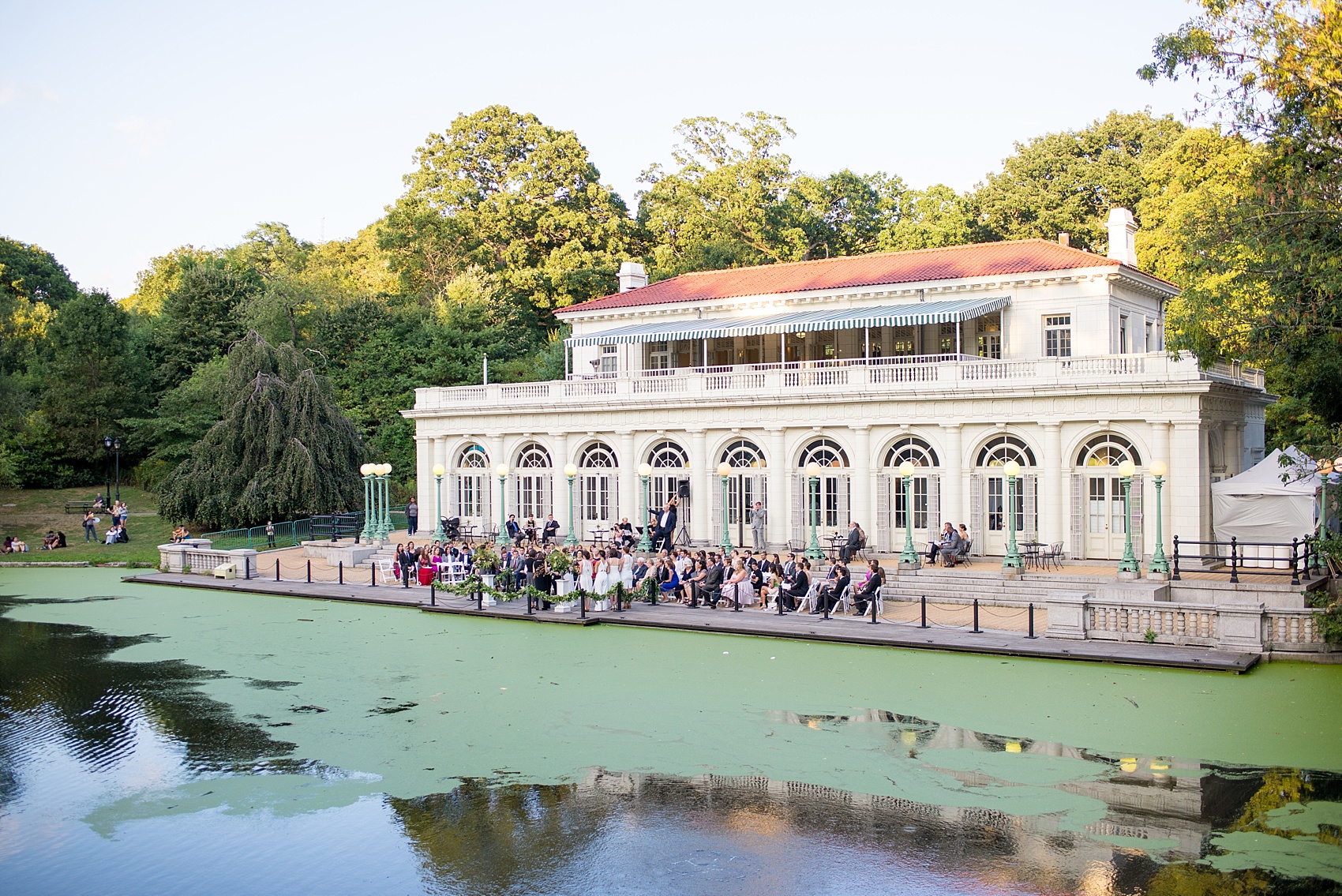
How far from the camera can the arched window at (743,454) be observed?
34.8m

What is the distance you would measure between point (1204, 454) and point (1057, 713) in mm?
16470

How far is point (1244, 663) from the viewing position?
1798cm

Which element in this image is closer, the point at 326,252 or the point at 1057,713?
the point at 1057,713

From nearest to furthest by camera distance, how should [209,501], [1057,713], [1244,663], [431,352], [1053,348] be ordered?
[1057,713] < [1244,663] < [1053,348] < [209,501] < [431,352]

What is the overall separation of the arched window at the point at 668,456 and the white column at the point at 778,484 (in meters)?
3.05

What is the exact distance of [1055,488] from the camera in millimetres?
29875

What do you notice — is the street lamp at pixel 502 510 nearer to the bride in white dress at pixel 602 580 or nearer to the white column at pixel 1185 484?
the bride in white dress at pixel 602 580

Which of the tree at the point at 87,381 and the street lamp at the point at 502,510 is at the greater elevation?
the tree at the point at 87,381

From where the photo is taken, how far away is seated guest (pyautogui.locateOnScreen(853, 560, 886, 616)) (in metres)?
24.0

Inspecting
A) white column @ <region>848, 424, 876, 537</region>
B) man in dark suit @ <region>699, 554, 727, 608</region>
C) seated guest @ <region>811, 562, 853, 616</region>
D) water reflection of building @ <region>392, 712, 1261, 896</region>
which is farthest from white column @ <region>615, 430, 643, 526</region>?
water reflection of building @ <region>392, 712, 1261, 896</region>

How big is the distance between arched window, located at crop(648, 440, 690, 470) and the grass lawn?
17.2m

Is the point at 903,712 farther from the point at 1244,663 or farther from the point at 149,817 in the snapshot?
the point at 149,817

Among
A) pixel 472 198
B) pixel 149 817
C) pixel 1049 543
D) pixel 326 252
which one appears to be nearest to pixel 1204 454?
pixel 1049 543

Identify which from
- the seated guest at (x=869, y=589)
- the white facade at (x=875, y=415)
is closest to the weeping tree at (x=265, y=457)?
the white facade at (x=875, y=415)
